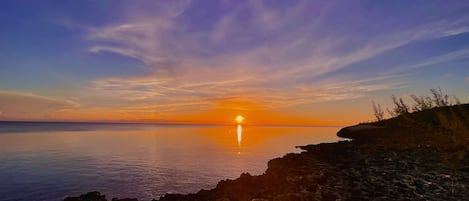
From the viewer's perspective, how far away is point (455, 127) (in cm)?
1738

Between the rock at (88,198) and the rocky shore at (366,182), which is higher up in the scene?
the rocky shore at (366,182)

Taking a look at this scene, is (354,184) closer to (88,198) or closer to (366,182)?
(366,182)

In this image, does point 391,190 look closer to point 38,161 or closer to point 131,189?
point 131,189

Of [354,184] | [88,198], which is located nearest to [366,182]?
[354,184]

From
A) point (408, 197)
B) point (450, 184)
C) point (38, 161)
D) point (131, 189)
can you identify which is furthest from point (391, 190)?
point (38, 161)

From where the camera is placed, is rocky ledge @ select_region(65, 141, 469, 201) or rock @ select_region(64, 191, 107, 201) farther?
rock @ select_region(64, 191, 107, 201)

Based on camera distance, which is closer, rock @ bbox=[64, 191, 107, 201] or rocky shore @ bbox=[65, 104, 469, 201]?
rocky shore @ bbox=[65, 104, 469, 201]

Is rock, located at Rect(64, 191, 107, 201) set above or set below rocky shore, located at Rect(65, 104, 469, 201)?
below

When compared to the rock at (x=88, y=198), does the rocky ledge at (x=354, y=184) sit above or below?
above

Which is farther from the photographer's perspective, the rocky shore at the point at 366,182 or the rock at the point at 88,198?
the rock at the point at 88,198

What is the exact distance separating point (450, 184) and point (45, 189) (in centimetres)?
3193

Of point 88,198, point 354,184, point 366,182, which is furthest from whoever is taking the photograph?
point 88,198

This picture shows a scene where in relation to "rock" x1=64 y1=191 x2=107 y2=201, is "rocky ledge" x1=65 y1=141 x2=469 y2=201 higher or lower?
higher

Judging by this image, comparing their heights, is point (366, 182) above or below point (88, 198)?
above
